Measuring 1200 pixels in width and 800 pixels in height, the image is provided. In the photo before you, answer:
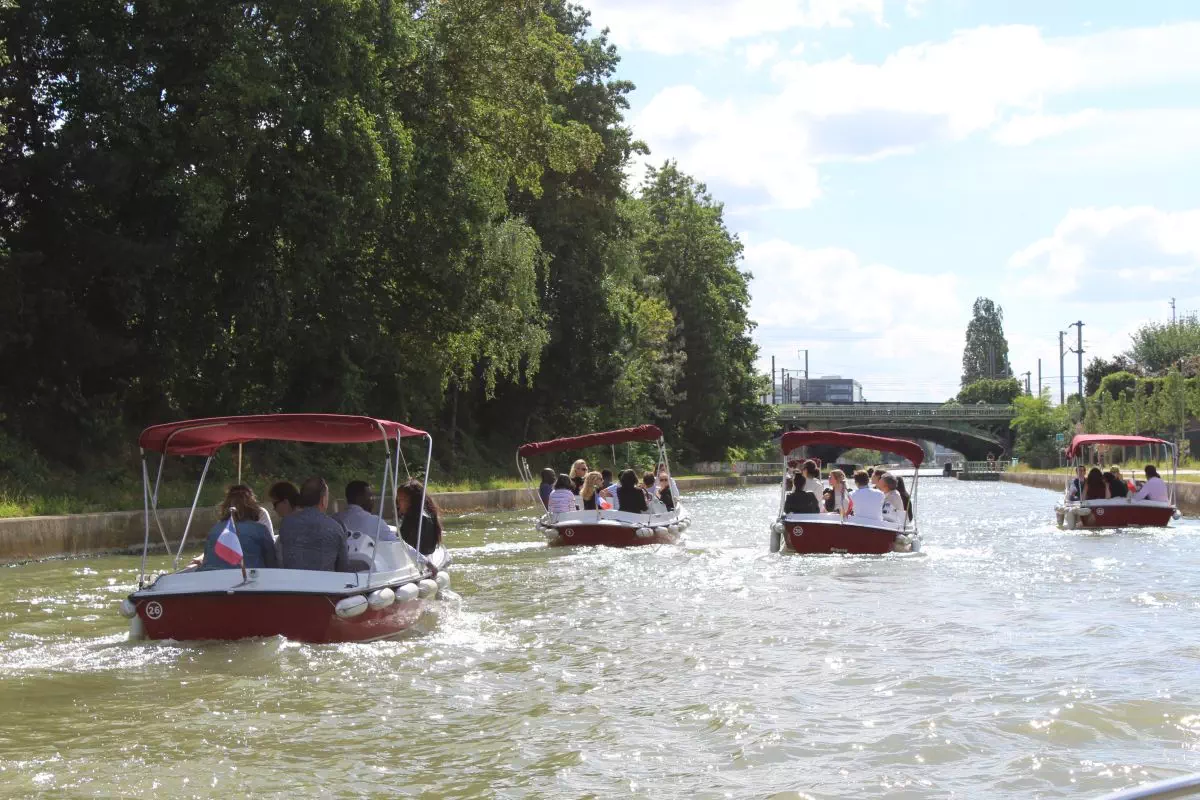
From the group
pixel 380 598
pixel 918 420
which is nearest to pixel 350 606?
pixel 380 598

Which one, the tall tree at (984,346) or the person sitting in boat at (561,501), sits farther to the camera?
the tall tree at (984,346)

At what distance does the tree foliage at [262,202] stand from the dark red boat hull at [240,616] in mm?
14763

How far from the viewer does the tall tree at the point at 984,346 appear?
184375 millimetres

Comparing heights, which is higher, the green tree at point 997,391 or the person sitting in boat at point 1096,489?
the green tree at point 997,391

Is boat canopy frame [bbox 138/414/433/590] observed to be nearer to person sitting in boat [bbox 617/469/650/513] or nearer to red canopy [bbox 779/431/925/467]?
red canopy [bbox 779/431/925/467]

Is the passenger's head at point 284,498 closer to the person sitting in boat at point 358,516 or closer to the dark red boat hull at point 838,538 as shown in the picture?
the person sitting in boat at point 358,516

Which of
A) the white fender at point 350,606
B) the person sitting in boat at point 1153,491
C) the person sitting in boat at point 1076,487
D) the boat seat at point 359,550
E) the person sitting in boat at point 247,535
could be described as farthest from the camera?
the person sitting in boat at point 1076,487

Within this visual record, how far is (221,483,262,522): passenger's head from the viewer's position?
39.1 ft

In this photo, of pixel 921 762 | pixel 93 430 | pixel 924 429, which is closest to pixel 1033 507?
pixel 93 430

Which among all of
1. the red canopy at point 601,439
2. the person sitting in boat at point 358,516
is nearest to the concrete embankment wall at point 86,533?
the red canopy at point 601,439

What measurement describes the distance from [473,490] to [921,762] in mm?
32259

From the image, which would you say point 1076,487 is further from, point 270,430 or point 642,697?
point 642,697

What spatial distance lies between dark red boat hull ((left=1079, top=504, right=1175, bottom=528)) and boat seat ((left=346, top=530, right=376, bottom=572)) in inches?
784

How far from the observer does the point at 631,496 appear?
24.2 meters
